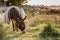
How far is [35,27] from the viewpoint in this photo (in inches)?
399

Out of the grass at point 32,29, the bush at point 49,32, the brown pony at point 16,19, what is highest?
the brown pony at point 16,19

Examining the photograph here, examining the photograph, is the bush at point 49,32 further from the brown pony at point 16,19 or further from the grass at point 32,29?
the brown pony at point 16,19

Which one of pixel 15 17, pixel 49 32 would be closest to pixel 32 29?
pixel 15 17

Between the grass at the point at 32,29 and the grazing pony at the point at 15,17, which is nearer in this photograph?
the grass at the point at 32,29

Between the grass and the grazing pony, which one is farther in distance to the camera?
the grazing pony

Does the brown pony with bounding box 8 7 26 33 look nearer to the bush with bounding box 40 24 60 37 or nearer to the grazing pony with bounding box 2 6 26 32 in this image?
the grazing pony with bounding box 2 6 26 32

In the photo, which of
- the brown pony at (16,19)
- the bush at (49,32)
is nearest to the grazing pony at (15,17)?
the brown pony at (16,19)

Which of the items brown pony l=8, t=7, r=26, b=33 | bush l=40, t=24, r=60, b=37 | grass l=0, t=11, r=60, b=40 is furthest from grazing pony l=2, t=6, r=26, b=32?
bush l=40, t=24, r=60, b=37

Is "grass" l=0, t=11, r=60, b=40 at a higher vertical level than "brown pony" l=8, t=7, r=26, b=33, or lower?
lower

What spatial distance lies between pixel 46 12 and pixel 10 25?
3.64 m

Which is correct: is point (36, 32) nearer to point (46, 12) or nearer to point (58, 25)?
point (58, 25)

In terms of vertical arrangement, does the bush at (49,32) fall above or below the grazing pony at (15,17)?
below

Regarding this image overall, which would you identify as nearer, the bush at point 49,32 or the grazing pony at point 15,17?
the bush at point 49,32

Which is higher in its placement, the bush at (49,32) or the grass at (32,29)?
the bush at (49,32)
